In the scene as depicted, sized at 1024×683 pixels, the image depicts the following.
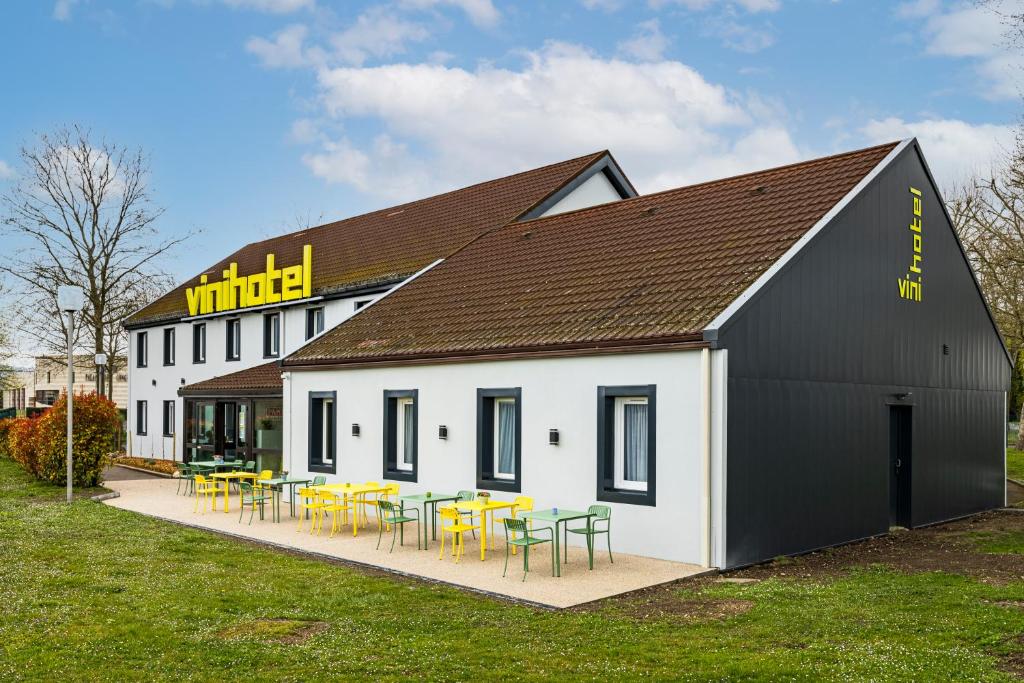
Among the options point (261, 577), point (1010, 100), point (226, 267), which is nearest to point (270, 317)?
point (226, 267)

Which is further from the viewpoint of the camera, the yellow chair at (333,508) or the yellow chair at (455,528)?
the yellow chair at (333,508)

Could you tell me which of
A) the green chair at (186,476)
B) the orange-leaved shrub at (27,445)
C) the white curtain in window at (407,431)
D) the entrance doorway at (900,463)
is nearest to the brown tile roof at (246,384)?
the green chair at (186,476)

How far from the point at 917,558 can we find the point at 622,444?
4432 millimetres

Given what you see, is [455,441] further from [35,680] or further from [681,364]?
[35,680]

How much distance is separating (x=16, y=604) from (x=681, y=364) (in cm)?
841

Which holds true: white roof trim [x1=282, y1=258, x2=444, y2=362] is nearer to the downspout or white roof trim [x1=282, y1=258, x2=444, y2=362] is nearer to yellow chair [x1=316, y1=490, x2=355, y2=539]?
yellow chair [x1=316, y1=490, x2=355, y2=539]

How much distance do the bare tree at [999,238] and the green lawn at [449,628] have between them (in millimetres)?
21461

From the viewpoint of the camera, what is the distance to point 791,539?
13.5 metres

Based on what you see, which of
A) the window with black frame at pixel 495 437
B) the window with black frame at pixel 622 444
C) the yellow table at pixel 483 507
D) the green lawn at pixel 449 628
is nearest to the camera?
the green lawn at pixel 449 628

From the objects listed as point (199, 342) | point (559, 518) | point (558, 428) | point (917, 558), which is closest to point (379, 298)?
point (558, 428)

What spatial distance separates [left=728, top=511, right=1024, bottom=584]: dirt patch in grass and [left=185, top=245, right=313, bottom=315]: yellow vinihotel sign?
57.6 feet

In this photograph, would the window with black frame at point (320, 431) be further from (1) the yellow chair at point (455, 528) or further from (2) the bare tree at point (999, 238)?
(2) the bare tree at point (999, 238)

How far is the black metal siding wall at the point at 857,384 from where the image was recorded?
Answer: 12.9 metres

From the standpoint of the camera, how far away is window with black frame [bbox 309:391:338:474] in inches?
757
